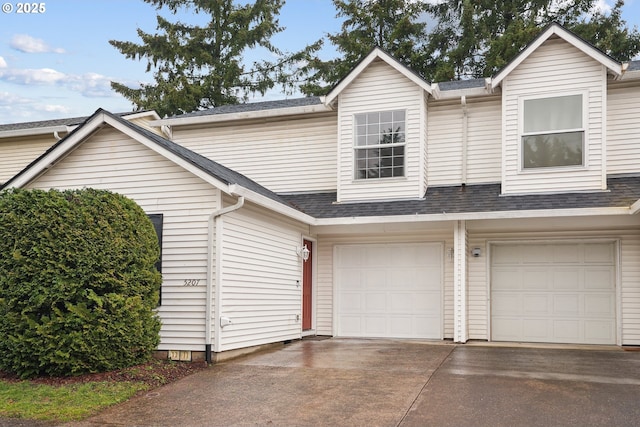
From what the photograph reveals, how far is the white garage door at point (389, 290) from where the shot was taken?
1148cm

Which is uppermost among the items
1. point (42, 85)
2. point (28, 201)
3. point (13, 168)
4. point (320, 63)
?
point (320, 63)

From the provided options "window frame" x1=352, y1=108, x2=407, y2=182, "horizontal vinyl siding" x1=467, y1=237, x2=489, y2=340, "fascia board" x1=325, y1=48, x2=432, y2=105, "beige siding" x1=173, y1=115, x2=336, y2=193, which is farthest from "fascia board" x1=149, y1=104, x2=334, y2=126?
"horizontal vinyl siding" x1=467, y1=237, x2=489, y2=340

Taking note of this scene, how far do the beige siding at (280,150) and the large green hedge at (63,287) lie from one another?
577cm

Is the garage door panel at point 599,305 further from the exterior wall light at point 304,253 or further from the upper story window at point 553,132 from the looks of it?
the exterior wall light at point 304,253

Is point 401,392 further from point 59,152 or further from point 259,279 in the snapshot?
point 59,152

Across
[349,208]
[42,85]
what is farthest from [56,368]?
[42,85]

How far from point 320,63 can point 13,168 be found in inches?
563

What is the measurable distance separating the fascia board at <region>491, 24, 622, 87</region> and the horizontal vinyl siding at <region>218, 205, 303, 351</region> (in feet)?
16.4

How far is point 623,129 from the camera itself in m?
10.8

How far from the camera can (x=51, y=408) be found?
6.13 meters

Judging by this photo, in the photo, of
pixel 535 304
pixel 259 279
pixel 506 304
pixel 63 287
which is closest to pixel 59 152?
pixel 63 287

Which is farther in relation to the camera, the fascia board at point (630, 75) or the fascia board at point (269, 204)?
the fascia board at point (630, 75)

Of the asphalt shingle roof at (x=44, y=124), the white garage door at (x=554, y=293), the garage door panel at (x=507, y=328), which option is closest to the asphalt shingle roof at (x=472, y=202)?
the white garage door at (x=554, y=293)

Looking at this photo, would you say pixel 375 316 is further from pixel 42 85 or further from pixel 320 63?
pixel 320 63
